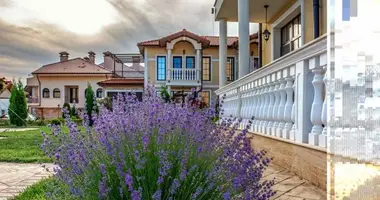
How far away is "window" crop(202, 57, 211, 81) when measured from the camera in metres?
18.9

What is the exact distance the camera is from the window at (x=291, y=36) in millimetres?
8055

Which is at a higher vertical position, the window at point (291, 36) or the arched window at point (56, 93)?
the window at point (291, 36)

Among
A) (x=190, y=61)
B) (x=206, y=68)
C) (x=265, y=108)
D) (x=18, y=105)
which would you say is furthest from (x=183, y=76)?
(x=265, y=108)

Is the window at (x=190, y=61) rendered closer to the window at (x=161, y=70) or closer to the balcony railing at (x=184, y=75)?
the balcony railing at (x=184, y=75)

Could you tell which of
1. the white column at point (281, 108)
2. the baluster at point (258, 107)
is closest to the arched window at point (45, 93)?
the baluster at point (258, 107)

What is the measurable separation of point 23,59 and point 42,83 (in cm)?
1461

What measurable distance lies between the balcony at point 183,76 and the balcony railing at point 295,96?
44.5ft

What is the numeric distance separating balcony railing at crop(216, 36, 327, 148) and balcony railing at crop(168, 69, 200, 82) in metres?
13.6

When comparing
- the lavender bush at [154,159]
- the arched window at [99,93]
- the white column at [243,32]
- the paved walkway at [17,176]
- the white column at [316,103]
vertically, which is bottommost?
the paved walkway at [17,176]

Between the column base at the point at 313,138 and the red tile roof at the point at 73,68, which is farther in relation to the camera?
the red tile roof at the point at 73,68

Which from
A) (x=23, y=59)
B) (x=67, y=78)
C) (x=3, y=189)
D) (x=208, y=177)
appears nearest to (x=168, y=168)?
(x=208, y=177)

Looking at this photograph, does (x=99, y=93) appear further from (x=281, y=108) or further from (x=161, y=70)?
(x=281, y=108)

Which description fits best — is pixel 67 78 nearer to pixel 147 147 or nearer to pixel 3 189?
pixel 3 189

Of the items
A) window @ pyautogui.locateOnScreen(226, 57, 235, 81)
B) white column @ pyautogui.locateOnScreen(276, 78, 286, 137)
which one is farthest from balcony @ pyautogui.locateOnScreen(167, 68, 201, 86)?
white column @ pyautogui.locateOnScreen(276, 78, 286, 137)
